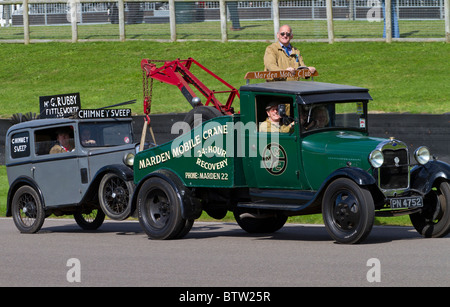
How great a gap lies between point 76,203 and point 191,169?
2.45m

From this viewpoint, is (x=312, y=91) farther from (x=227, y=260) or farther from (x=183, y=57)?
(x=183, y=57)

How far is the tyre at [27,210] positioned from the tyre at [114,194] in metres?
1.32

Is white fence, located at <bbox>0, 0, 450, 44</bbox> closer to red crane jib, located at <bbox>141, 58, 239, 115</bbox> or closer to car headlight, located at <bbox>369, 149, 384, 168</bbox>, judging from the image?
red crane jib, located at <bbox>141, 58, 239, 115</bbox>

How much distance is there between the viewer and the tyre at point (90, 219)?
1488 cm

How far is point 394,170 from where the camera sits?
11.3 metres

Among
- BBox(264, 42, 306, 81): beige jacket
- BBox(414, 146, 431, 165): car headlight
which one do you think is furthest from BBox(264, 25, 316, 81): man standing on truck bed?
BBox(414, 146, 431, 165): car headlight

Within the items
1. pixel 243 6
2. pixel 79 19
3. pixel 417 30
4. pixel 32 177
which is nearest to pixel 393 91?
pixel 417 30

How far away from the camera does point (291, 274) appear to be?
893 centimetres

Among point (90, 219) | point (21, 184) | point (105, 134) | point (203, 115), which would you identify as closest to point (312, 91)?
point (105, 134)

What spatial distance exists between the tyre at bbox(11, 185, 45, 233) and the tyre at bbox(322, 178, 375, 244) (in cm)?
534

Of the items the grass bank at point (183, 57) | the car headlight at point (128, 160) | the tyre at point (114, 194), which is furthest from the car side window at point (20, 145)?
the grass bank at point (183, 57)

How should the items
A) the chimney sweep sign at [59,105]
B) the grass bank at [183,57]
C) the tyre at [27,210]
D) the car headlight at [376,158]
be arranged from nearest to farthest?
the car headlight at [376,158], the tyre at [27,210], the chimney sweep sign at [59,105], the grass bank at [183,57]

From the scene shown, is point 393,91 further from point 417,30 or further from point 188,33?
point 188,33

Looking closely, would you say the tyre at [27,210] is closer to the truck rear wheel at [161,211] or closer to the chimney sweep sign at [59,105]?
the chimney sweep sign at [59,105]
